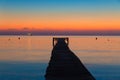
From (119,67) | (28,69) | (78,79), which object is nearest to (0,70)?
(28,69)

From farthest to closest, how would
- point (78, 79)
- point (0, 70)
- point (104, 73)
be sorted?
point (0, 70) < point (104, 73) < point (78, 79)

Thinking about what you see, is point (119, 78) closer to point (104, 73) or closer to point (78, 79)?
point (104, 73)

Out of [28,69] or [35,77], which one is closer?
[35,77]

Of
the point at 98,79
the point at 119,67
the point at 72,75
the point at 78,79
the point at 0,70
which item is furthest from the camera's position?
the point at 119,67

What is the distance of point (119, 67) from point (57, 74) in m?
17.6

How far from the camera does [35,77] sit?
935 inches

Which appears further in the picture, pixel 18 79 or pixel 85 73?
pixel 18 79

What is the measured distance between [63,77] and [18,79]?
9.12 metres

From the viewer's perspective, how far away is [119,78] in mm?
23922

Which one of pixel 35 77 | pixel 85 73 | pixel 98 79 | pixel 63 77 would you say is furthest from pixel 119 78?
pixel 63 77

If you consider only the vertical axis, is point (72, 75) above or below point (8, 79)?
above

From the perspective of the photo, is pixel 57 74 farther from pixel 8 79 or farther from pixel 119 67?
pixel 119 67

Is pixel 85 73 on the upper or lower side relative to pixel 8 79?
upper

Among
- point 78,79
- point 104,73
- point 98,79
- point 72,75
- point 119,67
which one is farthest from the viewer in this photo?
point 119,67
